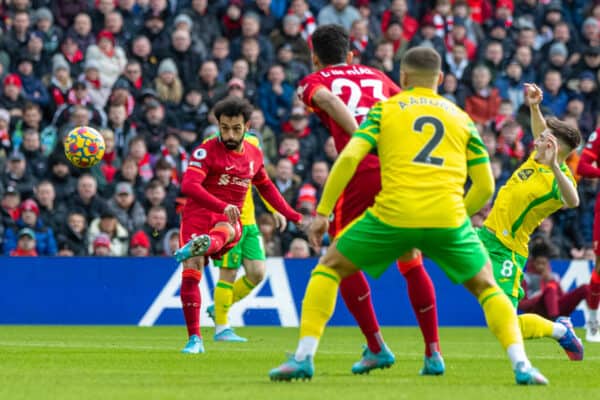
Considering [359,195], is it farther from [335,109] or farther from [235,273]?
[235,273]

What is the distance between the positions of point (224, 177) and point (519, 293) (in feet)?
9.85

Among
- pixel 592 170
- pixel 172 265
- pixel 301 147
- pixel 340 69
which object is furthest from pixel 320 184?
pixel 340 69

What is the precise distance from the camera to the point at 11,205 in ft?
59.1

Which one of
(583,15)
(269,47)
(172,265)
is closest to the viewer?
(172,265)

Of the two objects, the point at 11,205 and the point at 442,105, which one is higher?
the point at 442,105

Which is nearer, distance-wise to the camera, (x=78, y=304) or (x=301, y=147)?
(x=78, y=304)

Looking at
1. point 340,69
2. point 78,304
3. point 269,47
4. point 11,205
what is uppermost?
point 340,69

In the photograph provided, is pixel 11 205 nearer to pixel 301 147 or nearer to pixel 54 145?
pixel 54 145

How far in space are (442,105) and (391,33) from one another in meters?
13.9

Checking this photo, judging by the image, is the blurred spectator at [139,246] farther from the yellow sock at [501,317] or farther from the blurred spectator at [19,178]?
the yellow sock at [501,317]

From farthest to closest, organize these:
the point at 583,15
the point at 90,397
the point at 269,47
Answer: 1. the point at 583,15
2. the point at 269,47
3. the point at 90,397

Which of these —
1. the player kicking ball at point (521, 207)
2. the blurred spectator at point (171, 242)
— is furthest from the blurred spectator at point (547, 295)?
the player kicking ball at point (521, 207)

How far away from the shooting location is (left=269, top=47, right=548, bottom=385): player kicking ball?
770cm

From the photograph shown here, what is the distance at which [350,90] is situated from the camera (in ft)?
29.8
